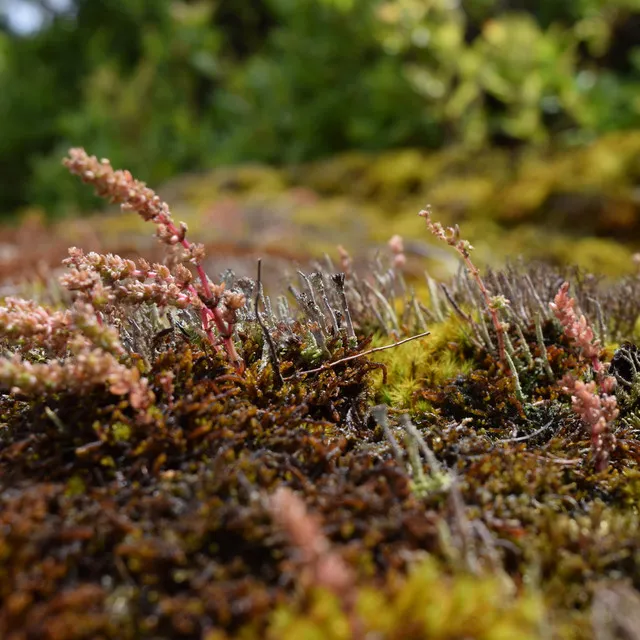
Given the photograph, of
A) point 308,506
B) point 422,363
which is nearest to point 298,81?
point 422,363

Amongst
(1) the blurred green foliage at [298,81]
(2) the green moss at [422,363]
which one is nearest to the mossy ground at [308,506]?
(2) the green moss at [422,363]

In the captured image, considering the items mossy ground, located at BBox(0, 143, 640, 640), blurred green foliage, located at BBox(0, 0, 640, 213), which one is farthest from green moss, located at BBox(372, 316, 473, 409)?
blurred green foliage, located at BBox(0, 0, 640, 213)

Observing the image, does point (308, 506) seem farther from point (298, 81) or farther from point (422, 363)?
point (298, 81)

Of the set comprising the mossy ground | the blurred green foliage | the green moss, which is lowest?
the mossy ground

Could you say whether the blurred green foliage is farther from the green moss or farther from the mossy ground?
the mossy ground

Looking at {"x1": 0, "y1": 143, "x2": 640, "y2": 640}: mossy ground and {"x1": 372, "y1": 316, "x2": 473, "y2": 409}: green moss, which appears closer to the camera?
{"x1": 0, "y1": 143, "x2": 640, "y2": 640}: mossy ground

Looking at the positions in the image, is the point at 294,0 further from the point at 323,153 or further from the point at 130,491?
the point at 130,491

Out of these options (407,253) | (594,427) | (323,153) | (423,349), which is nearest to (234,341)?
(423,349)

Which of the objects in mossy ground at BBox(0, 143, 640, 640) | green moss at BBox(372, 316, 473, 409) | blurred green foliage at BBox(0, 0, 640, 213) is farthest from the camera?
blurred green foliage at BBox(0, 0, 640, 213)
